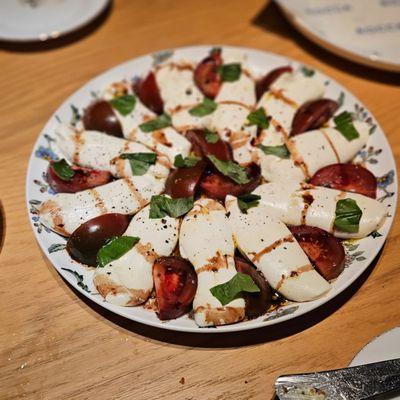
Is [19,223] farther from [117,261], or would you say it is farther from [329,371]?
[329,371]

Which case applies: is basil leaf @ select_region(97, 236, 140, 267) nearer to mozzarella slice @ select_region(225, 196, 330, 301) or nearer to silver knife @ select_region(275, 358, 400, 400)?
mozzarella slice @ select_region(225, 196, 330, 301)

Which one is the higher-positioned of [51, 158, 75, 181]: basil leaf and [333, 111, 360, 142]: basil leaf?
[333, 111, 360, 142]: basil leaf

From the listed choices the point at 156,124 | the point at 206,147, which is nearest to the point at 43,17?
the point at 156,124

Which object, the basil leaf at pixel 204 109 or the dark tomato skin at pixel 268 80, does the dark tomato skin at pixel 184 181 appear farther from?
the dark tomato skin at pixel 268 80

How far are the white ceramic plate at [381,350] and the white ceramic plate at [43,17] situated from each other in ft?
6.39

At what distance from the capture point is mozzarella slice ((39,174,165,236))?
1.58 metres

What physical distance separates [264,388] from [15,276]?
2.84 ft

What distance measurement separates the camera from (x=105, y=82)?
2.09 m

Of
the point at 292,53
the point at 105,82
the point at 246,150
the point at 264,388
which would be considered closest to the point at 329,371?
the point at 264,388

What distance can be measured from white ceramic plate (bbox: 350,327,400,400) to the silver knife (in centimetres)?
8

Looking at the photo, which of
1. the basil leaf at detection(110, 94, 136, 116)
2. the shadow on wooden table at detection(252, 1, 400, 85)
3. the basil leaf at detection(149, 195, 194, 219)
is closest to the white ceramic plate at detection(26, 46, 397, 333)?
the basil leaf at detection(110, 94, 136, 116)

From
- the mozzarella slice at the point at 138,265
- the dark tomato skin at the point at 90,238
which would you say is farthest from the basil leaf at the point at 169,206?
the dark tomato skin at the point at 90,238

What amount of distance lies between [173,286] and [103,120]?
79 centimetres

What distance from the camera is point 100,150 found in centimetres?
179
